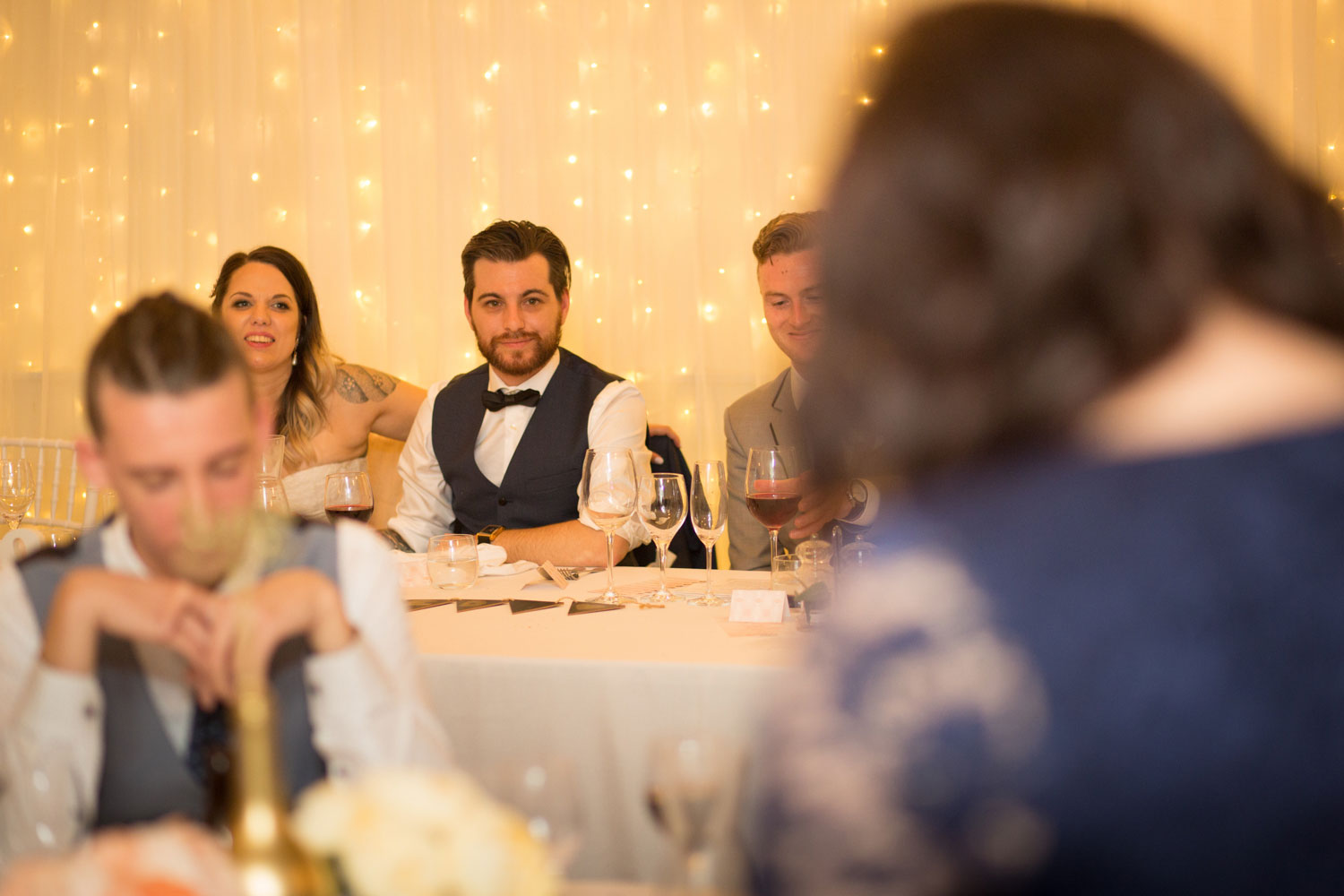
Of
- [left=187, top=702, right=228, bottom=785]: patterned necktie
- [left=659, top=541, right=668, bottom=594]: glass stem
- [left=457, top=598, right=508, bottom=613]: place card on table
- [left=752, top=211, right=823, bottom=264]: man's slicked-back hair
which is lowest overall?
[left=187, top=702, right=228, bottom=785]: patterned necktie

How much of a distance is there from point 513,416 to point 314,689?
2.16 metres

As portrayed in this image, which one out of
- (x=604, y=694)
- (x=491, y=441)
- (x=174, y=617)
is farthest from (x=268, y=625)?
(x=491, y=441)

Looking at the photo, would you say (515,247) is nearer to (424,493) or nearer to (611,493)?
(424,493)

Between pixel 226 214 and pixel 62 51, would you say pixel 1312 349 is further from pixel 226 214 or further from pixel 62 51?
pixel 62 51

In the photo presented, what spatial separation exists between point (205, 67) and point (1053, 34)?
4622 mm

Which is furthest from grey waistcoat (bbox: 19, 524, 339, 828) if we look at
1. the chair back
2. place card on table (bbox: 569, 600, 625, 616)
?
the chair back

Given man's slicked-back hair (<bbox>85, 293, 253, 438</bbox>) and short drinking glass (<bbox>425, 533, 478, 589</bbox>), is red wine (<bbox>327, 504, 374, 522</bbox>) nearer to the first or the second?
short drinking glass (<bbox>425, 533, 478, 589</bbox>)

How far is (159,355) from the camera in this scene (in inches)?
36.7

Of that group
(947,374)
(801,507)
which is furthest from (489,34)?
Answer: (947,374)

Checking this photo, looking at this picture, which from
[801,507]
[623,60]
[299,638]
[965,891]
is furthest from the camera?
[623,60]

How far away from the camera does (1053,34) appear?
638 millimetres

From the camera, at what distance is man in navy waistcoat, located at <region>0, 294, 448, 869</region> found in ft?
2.99

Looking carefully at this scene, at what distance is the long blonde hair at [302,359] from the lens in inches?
125

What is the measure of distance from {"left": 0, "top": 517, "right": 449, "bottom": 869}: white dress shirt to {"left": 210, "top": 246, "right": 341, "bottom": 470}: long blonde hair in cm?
221
